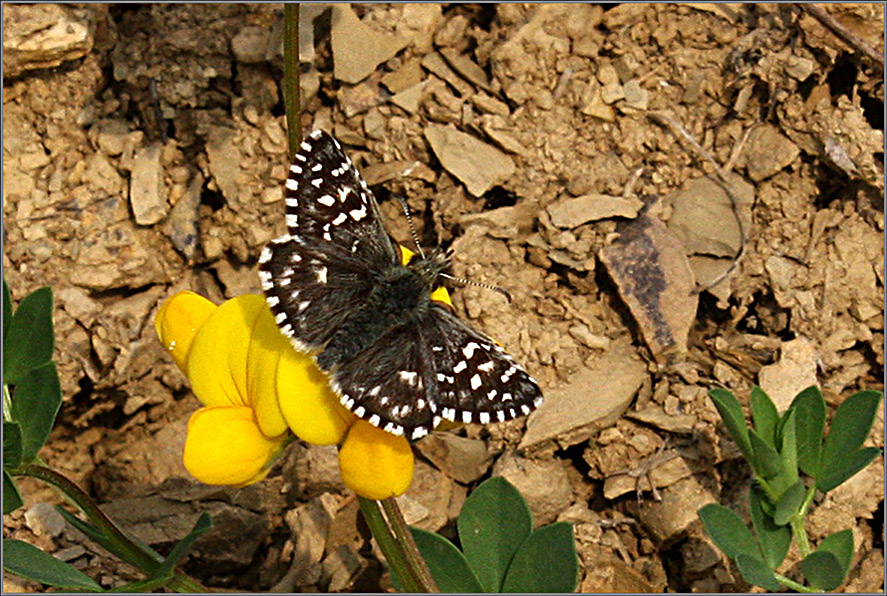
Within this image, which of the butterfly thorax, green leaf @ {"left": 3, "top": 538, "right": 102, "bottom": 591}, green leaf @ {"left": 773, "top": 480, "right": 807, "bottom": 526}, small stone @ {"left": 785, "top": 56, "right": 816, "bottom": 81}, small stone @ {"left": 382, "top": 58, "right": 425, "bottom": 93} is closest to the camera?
the butterfly thorax

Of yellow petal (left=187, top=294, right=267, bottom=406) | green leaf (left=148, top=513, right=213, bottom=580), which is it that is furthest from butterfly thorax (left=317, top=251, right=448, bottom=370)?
green leaf (left=148, top=513, right=213, bottom=580)

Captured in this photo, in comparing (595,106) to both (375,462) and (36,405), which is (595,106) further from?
(36,405)

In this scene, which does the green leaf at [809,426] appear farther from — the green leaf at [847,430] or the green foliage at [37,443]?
the green foliage at [37,443]

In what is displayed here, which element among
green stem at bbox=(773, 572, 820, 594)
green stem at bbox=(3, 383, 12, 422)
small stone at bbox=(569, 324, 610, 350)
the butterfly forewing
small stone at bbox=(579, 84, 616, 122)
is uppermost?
the butterfly forewing

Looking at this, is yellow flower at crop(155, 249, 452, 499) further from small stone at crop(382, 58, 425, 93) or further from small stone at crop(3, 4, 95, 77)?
small stone at crop(3, 4, 95, 77)

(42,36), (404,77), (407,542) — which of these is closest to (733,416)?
(407,542)

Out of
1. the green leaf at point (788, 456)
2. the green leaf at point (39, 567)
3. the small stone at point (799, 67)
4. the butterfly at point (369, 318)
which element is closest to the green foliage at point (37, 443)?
the green leaf at point (39, 567)
